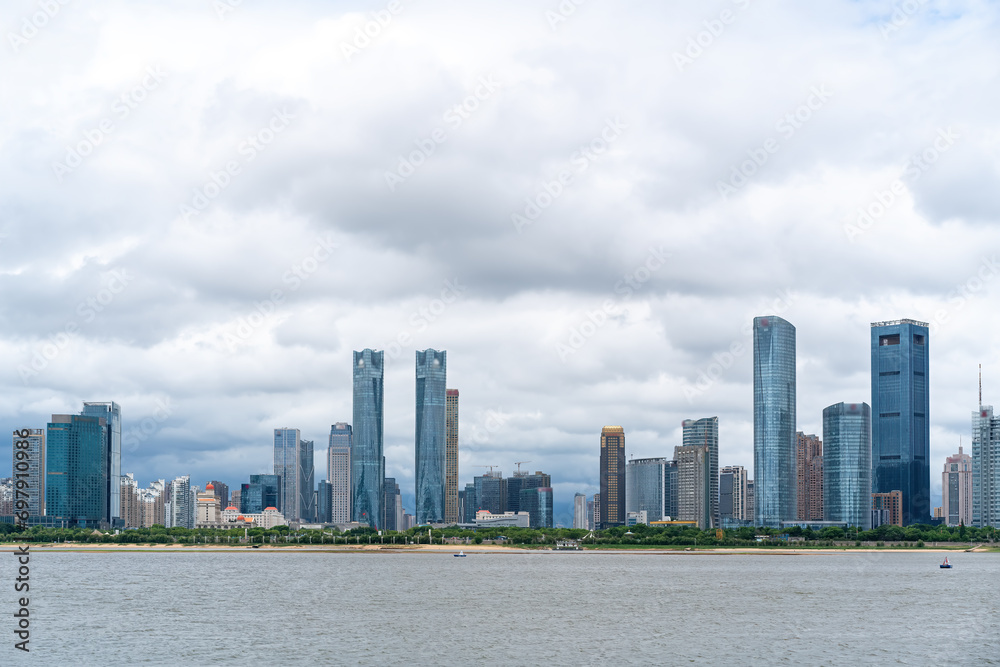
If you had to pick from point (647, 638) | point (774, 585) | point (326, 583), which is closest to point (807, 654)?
point (647, 638)

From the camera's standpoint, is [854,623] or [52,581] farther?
[52,581]

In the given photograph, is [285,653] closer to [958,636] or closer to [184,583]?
[958,636]

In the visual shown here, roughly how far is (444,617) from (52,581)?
9680cm

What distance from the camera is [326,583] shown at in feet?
629

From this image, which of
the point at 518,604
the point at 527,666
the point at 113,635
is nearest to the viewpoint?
the point at 527,666

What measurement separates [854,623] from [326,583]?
317 feet

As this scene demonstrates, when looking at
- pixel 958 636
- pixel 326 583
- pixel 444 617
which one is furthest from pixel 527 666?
pixel 326 583

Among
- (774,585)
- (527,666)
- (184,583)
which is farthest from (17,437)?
(774,585)

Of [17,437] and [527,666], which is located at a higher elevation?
[17,437]

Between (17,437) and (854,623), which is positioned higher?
(17,437)

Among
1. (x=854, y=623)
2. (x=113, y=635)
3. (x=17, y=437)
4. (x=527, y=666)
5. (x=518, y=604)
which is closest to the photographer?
(x=17, y=437)

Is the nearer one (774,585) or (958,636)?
(958,636)

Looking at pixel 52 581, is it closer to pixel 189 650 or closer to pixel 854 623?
pixel 189 650

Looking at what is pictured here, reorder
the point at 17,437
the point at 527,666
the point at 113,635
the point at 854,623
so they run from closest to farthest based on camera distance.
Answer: the point at 17,437 → the point at 527,666 → the point at 113,635 → the point at 854,623
